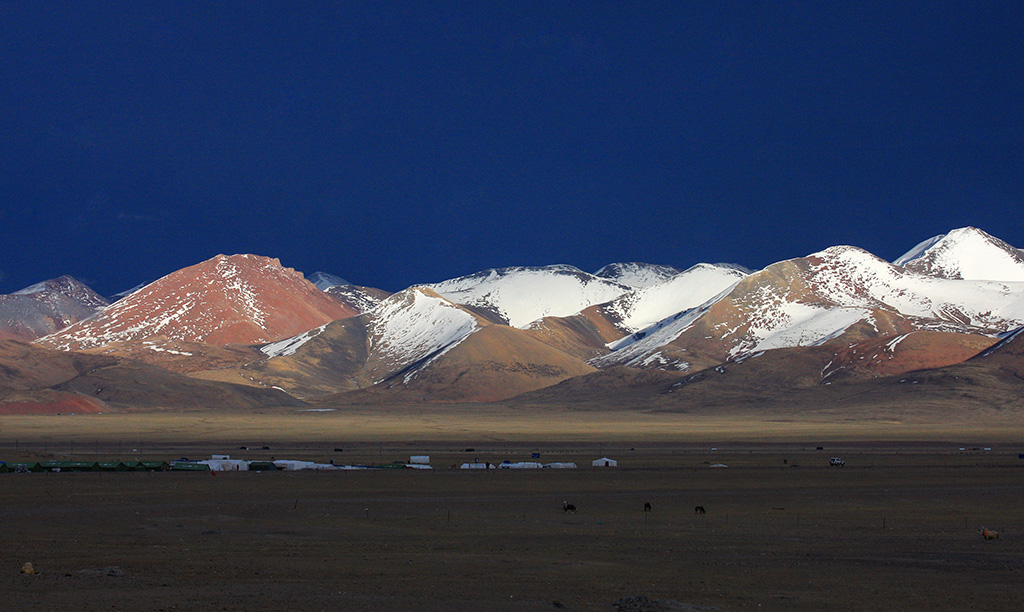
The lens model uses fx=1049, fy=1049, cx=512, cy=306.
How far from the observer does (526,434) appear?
381 feet
